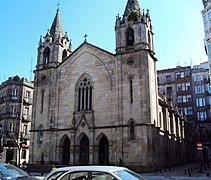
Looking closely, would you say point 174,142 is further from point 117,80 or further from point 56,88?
point 56,88

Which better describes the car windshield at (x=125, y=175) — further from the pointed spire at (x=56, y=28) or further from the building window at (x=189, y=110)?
the building window at (x=189, y=110)

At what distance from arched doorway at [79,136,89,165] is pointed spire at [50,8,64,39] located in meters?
16.0

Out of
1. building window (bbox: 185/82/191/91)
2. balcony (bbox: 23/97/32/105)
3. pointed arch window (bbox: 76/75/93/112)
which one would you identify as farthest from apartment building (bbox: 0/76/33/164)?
building window (bbox: 185/82/191/91)

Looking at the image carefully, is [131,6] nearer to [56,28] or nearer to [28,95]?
[56,28]

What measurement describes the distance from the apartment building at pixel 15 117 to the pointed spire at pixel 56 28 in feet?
46.0

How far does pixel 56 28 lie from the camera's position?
3912 centimetres

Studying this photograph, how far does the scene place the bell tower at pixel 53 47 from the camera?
3691 centimetres

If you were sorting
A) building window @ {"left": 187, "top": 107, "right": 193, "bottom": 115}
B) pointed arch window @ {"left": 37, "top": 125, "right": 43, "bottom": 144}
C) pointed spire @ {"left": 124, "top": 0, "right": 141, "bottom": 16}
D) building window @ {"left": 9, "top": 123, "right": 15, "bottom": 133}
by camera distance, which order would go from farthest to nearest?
building window @ {"left": 187, "top": 107, "right": 193, "bottom": 115} < building window @ {"left": 9, "top": 123, "right": 15, "bottom": 133} < pointed arch window @ {"left": 37, "top": 125, "right": 43, "bottom": 144} < pointed spire @ {"left": 124, "top": 0, "right": 141, "bottom": 16}

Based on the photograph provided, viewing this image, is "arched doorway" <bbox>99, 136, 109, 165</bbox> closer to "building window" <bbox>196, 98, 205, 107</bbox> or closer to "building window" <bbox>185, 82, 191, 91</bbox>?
"building window" <bbox>196, 98, 205, 107</bbox>

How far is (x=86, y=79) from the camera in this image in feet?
109

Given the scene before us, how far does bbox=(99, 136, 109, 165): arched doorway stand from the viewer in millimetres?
30364

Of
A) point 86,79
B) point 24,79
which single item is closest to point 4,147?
point 24,79

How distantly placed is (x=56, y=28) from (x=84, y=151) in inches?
752

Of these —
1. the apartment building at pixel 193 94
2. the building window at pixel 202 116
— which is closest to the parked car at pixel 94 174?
the apartment building at pixel 193 94
